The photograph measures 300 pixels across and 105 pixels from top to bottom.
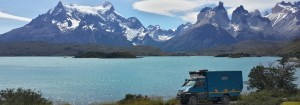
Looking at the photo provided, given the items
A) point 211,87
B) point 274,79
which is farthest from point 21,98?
point 274,79

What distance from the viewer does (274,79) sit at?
41906mm

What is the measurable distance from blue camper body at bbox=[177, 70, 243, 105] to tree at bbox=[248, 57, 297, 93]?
5871 millimetres

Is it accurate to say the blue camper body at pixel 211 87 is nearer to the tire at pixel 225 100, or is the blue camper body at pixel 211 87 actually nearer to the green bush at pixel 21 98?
the tire at pixel 225 100

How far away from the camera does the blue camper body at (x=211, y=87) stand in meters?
34.4

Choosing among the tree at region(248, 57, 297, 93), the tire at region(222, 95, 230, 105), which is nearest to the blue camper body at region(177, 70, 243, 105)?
the tire at region(222, 95, 230, 105)

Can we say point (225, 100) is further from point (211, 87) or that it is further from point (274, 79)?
point (274, 79)

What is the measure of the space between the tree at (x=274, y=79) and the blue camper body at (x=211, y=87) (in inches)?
231

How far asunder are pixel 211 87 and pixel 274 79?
32.9 ft

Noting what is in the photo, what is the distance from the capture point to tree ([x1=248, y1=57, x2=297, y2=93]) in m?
40.6

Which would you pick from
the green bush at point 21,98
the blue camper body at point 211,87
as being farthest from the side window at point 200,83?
the green bush at point 21,98

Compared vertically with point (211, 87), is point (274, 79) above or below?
above

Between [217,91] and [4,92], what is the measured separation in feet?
61.8

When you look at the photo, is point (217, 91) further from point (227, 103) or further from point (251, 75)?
point (251, 75)

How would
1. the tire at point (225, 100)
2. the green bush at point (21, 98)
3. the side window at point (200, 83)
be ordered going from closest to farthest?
the green bush at point (21, 98) < the side window at point (200, 83) < the tire at point (225, 100)
